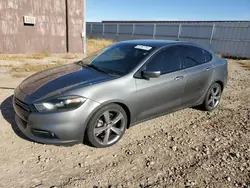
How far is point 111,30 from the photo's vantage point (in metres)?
25.3

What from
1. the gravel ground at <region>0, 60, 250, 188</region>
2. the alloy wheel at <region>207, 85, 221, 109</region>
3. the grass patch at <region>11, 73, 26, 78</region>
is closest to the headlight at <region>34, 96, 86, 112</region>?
the gravel ground at <region>0, 60, 250, 188</region>

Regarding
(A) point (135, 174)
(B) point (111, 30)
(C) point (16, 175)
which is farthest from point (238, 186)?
(B) point (111, 30)

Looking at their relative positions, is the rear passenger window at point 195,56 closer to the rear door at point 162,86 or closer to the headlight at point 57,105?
the rear door at point 162,86

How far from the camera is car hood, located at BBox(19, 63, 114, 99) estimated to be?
10.0ft

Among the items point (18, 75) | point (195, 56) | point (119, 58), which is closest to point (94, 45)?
point (18, 75)

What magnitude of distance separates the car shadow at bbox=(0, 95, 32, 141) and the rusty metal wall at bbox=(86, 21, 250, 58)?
50.1 ft

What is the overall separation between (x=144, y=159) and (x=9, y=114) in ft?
8.67

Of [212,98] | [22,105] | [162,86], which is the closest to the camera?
[22,105]

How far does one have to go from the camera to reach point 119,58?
3.90 meters

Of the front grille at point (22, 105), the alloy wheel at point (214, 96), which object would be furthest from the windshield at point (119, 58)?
the alloy wheel at point (214, 96)

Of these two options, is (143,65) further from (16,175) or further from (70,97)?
(16,175)

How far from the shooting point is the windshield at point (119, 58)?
3566mm

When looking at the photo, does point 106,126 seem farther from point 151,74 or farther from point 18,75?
point 18,75

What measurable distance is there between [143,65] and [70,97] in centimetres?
126
